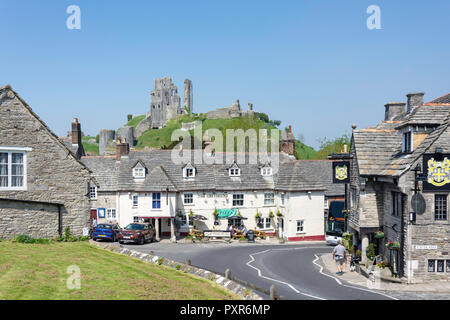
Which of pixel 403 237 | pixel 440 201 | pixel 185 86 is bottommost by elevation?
pixel 403 237

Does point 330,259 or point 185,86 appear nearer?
point 330,259

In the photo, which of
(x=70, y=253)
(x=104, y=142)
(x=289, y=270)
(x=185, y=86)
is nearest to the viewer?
(x=70, y=253)

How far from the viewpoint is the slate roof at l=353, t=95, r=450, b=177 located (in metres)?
26.1

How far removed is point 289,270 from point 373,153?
10020 mm

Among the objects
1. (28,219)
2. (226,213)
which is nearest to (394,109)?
(226,213)

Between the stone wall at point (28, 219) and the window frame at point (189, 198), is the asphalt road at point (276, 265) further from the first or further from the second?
the window frame at point (189, 198)

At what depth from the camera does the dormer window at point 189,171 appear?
48.2 metres

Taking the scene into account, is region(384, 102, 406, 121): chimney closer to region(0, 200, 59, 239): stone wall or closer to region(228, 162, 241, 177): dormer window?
region(228, 162, 241, 177): dormer window

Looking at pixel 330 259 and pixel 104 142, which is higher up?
pixel 104 142

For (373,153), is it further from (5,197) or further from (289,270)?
(5,197)

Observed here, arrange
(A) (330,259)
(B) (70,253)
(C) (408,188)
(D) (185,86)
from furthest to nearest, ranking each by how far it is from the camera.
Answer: (D) (185,86)
(A) (330,259)
(C) (408,188)
(B) (70,253)

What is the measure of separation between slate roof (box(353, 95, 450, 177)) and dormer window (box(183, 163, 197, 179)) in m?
21.5

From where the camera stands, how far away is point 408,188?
25.3 metres
